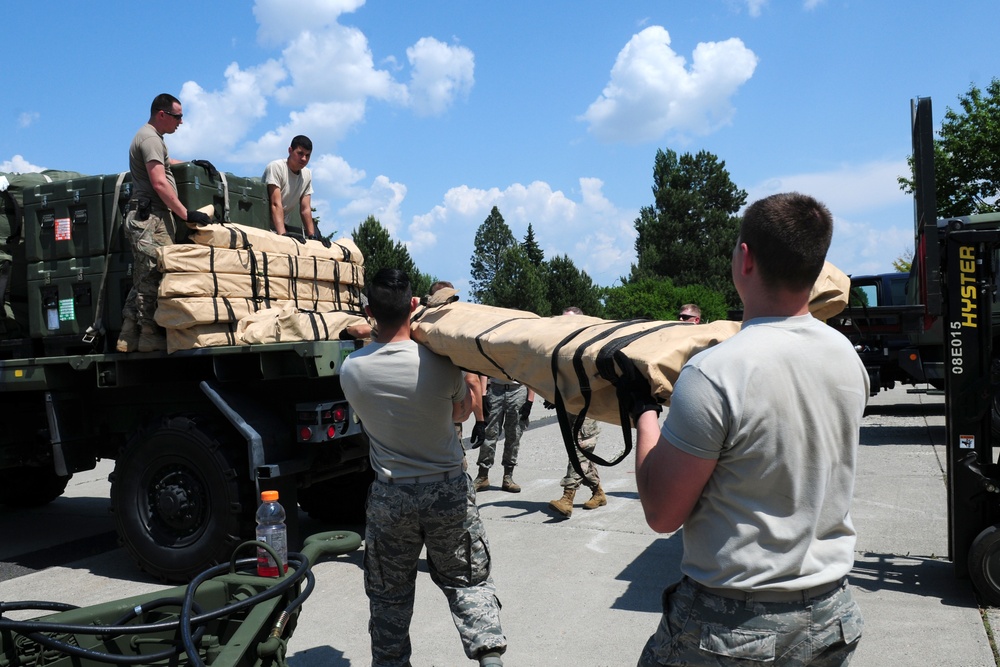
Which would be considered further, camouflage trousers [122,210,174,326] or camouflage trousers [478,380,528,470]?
camouflage trousers [478,380,528,470]

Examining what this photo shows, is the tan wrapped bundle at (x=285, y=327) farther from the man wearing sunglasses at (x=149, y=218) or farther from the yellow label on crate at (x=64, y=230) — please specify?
the yellow label on crate at (x=64, y=230)

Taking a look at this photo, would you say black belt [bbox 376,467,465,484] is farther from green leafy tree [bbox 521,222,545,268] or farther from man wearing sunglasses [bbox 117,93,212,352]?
green leafy tree [bbox 521,222,545,268]

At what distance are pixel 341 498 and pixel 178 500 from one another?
73.7 inches

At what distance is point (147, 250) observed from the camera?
568 centimetres

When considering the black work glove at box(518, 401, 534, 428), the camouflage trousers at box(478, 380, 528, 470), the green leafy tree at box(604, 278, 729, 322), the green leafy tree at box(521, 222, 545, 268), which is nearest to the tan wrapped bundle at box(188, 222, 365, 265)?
the camouflage trousers at box(478, 380, 528, 470)

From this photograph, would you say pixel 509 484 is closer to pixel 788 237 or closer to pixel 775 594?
pixel 775 594

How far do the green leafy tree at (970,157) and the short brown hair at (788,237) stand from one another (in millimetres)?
23287

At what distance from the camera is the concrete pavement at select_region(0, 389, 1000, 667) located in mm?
4434

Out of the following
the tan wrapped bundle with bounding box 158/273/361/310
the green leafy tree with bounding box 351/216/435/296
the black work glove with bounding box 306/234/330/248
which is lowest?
the tan wrapped bundle with bounding box 158/273/361/310

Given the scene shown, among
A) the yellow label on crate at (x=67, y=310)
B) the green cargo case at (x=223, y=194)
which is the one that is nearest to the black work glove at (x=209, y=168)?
the green cargo case at (x=223, y=194)

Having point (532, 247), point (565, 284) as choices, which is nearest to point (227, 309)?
point (565, 284)

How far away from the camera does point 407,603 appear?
361 cm

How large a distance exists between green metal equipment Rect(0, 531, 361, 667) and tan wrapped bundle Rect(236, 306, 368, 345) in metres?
2.94

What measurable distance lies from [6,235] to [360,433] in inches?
144
